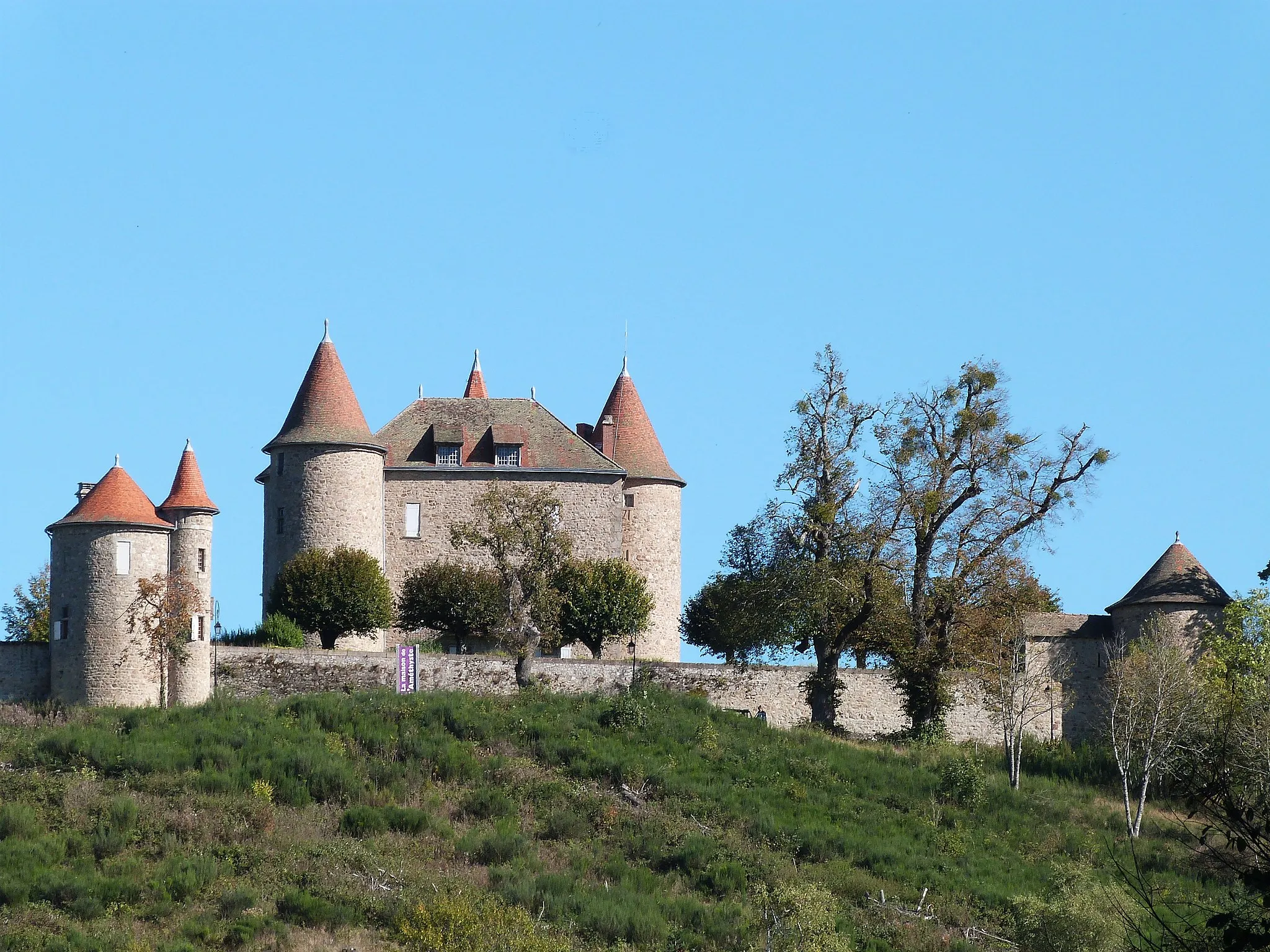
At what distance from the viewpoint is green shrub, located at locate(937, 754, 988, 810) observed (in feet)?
126

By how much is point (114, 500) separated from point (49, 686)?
190 inches

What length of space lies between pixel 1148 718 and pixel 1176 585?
837cm

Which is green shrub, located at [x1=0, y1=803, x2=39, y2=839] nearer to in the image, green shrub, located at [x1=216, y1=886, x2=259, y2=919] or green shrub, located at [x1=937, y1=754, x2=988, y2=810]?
green shrub, located at [x1=216, y1=886, x2=259, y2=919]

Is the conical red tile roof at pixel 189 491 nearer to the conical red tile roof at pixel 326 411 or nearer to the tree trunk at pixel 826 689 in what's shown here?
the conical red tile roof at pixel 326 411

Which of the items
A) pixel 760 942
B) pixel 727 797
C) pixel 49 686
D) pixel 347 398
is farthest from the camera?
pixel 347 398

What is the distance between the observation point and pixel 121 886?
28453mm

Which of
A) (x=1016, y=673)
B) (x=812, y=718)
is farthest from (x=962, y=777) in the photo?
(x=812, y=718)

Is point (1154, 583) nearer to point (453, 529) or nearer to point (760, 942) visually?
point (453, 529)

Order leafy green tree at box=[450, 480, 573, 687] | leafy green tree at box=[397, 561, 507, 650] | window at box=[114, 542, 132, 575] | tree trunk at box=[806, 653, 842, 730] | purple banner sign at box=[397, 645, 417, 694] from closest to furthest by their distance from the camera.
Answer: window at box=[114, 542, 132, 575], purple banner sign at box=[397, 645, 417, 694], leafy green tree at box=[450, 480, 573, 687], tree trunk at box=[806, 653, 842, 730], leafy green tree at box=[397, 561, 507, 650]

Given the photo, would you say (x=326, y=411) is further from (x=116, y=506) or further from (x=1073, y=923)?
(x=1073, y=923)

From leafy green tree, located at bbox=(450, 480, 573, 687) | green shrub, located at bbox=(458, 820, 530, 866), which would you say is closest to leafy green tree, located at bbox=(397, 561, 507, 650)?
leafy green tree, located at bbox=(450, 480, 573, 687)

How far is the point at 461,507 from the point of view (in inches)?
2126

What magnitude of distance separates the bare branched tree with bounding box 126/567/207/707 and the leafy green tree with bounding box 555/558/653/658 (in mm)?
11417

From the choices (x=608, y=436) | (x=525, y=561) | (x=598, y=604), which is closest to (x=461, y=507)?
(x=608, y=436)
